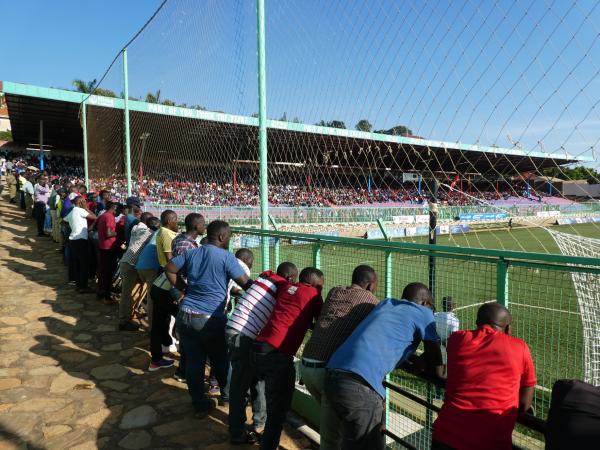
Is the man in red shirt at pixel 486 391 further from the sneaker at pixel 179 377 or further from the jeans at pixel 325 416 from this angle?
the sneaker at pixel 179 377

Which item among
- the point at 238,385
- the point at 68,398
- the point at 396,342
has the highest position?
the point at 396,342

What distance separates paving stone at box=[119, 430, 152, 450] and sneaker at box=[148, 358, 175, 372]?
1102mm

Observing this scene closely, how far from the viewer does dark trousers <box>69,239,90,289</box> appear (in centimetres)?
693

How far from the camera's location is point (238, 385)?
123 inches

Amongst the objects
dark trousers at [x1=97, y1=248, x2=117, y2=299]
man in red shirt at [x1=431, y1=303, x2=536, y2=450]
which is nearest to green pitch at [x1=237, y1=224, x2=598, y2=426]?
man in red shirt at [x1=431, y1=303, x2=536, y2=450]

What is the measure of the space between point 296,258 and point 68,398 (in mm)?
2394

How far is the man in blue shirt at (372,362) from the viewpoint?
219 centimetres

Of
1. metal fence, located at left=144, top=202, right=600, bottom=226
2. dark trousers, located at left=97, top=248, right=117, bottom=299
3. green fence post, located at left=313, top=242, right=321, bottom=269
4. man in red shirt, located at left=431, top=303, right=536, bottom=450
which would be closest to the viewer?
man in red shirt, located at left=431, top=303, right=536, bottom=450

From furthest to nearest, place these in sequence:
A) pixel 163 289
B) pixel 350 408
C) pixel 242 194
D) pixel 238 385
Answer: pixel 242 194 < pixel 163 289 < pixel 238 385 < pixel 350 408

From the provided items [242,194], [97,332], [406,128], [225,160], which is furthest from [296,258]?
[242,194]

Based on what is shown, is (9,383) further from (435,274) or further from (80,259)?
(435,274)

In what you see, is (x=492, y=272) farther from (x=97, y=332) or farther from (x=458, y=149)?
(x=97, y=332)

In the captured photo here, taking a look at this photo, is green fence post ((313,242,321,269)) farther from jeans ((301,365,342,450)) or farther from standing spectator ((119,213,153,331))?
standing spectator ((119,213,153,331))

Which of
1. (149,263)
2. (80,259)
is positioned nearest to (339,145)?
(149,263)
